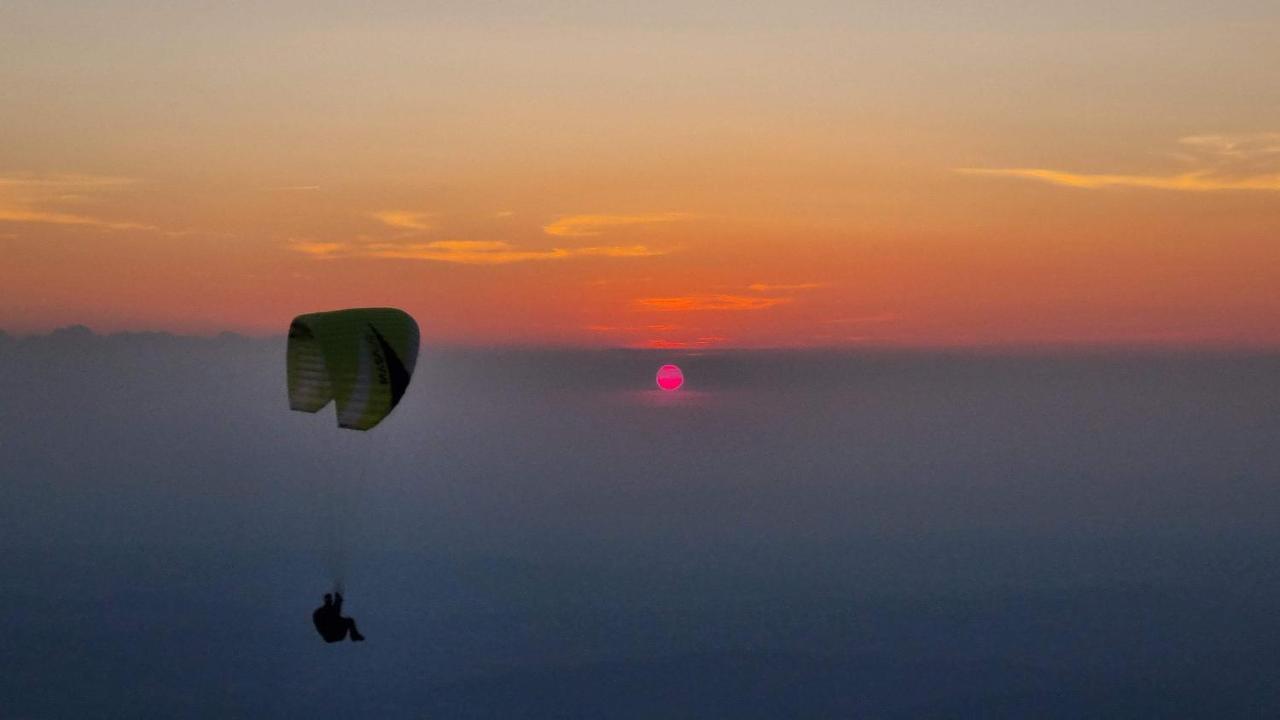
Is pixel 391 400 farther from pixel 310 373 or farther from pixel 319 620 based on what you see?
pixel 319 620

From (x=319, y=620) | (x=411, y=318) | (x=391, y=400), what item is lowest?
(x=319, y=620)

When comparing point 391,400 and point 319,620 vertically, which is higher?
point 391,400

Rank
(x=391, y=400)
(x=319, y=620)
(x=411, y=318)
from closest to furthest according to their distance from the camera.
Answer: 1. (x=319, y=620)
2. (x=391, y=400)
3. (x=411, y=318)

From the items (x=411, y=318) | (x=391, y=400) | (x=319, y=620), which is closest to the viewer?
(x=319, y=620)

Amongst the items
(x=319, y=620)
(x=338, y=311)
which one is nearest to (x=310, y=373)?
(x=338, y=311)
